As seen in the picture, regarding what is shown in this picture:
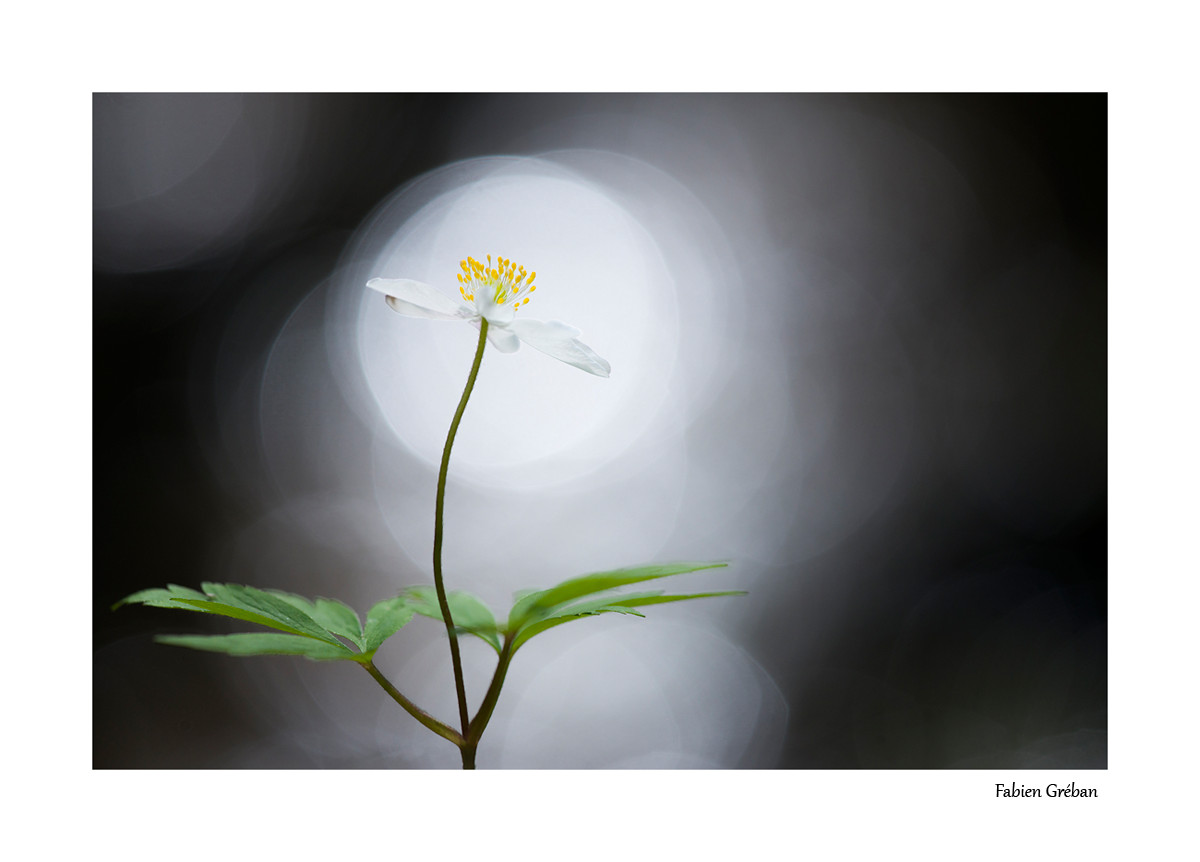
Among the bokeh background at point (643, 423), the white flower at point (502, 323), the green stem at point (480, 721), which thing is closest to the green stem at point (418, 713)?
the green stem at point (480, 721)

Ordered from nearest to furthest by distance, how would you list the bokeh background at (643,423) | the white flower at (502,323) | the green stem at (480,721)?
the green stem at (480,721)
the white flower at (502,323)
the bokeh background at (643,423)

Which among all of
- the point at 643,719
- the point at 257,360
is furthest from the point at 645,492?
the point at 257,360

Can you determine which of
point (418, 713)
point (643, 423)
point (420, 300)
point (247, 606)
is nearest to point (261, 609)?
point (247, 606)

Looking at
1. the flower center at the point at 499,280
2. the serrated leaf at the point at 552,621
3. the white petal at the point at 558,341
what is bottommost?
the serrated leaf at the point at 552,621

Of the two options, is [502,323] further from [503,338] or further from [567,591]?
[567,591]

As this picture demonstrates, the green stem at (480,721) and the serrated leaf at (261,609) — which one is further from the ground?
the serrated leaf at (261,609)

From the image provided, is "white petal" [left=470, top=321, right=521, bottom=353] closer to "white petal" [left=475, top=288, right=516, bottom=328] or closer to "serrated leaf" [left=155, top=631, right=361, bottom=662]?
"white petal" [left=475, top=288, right=516, bottom=328]

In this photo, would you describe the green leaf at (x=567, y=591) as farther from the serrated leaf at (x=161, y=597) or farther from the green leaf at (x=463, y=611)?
the serrated leaf at (x=161, y=597)
